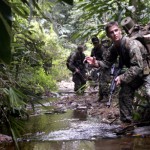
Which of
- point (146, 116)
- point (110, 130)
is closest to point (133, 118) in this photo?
point (146, 116)

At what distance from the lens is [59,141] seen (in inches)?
147

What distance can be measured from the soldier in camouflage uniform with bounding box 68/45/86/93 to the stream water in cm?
528

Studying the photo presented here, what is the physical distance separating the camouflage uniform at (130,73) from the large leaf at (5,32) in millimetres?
A: 3594

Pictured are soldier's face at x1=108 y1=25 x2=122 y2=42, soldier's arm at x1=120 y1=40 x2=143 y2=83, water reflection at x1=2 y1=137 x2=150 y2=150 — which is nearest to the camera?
water reflection at x1=2 y1=137 x2=150 y2=150

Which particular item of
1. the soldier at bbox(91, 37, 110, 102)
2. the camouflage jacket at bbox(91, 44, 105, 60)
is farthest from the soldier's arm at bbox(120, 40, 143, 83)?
the camouflage jacket at bbox(91, 44, 105, 60)

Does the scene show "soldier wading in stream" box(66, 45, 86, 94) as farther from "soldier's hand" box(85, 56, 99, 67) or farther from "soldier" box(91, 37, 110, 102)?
"soldier's hand" box(85, 56, 99, 67)

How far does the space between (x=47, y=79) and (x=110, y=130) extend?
643 centimetres

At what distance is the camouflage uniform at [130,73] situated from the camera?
4.21 m

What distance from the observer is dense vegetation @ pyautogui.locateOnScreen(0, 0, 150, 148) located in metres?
0.77

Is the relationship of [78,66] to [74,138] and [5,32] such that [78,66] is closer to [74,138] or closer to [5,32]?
[74,138]

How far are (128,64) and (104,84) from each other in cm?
352

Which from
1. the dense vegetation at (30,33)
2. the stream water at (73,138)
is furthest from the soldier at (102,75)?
the stream water at (73,138)

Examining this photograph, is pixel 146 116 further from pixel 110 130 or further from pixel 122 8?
pixel 122 8

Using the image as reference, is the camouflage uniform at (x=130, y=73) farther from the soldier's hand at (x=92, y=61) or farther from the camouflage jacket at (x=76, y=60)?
the camouflage jacket at (x=76, y=60)
